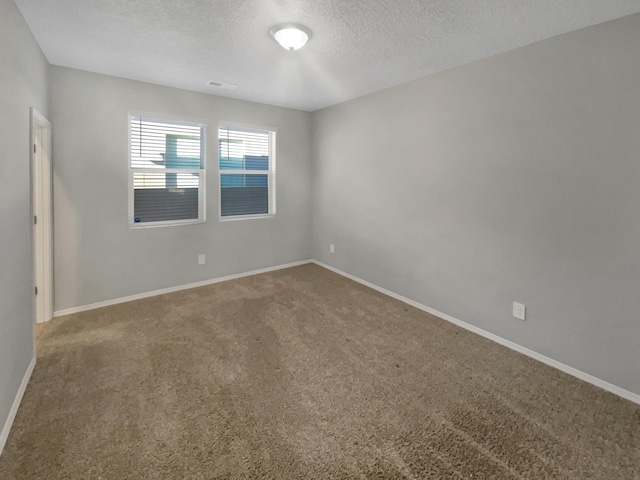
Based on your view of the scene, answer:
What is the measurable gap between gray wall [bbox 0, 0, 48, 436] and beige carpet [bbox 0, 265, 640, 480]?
11.3 inches

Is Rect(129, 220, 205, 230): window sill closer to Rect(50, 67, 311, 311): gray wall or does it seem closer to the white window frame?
Rect(50, 67, 311, 311): gray wall

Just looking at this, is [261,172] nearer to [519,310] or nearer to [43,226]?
[43,226]

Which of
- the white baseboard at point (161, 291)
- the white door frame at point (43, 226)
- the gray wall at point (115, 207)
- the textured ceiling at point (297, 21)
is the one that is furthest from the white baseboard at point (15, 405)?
the textured ceiling at point (297, 21)

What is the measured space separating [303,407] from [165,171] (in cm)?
325

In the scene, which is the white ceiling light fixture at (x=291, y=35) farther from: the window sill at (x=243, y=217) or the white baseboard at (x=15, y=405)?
the white baseboard at (x=15, y=405)

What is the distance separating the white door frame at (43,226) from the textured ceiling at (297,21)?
0.83 metres

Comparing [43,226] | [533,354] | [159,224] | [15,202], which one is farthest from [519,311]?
[43,226]

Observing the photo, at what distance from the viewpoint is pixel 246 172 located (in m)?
4.71

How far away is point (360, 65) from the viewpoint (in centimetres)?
309

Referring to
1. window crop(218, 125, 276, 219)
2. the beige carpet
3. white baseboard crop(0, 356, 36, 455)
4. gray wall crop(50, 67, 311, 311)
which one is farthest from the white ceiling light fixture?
white baseboard crop(0, 356, 36, 455)

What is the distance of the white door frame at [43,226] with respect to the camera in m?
3.04

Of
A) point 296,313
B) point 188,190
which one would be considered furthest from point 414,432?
point 188,190

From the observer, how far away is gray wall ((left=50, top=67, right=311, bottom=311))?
11.0 ft

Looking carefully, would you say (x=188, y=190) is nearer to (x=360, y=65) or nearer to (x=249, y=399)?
(x=360, y=65)
